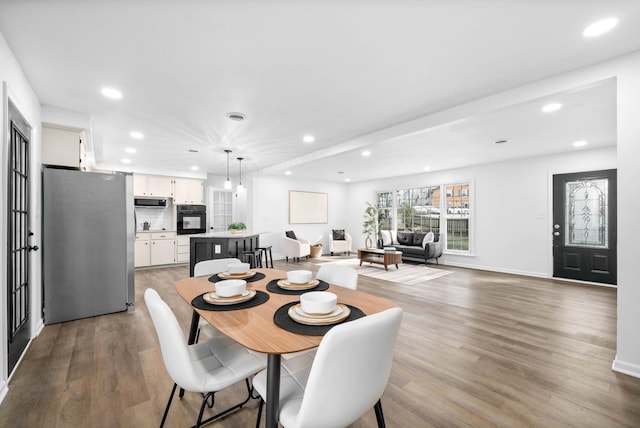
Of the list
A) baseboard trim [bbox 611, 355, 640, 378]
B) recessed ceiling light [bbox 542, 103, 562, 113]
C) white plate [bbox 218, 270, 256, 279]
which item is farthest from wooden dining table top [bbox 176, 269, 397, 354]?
recessed ceiling light [bbox 542, 103, 562, 113]

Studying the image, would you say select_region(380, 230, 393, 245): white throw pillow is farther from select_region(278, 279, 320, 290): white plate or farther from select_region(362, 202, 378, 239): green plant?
select_region(278, 279, 320, 290): white plate

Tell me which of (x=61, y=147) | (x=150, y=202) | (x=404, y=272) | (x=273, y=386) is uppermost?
(x=61, y=147)

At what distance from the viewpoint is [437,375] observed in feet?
6.98

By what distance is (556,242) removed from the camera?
534 cm

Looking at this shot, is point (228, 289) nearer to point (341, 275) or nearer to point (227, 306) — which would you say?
point (227, 306)

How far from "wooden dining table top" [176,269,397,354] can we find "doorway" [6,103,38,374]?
1.47 metres

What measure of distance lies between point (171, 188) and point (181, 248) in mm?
1518

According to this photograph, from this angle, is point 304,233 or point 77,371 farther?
point 304,233

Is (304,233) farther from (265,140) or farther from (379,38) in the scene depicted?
(379,38)

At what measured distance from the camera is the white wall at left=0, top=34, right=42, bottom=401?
1.91 meters

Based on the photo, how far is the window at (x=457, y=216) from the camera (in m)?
6.85

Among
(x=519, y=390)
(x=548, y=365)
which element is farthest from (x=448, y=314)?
(x=519, y=390)

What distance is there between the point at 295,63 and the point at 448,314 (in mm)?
3285

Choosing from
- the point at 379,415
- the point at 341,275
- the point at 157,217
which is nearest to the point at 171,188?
the point at 157,217
